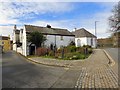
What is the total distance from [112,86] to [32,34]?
3199 centimetres

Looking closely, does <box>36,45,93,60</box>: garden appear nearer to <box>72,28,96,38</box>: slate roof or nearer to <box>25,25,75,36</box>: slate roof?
<box>25,25,75,36</box>: slate roof

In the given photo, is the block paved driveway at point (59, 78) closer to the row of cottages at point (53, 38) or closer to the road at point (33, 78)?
the road at point (33, 78)

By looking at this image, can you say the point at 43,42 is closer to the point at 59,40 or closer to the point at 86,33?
the point at 59,40

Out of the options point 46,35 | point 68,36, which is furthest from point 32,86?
point 68,36

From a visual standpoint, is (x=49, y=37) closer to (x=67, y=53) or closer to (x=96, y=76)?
(x=67, y=53)

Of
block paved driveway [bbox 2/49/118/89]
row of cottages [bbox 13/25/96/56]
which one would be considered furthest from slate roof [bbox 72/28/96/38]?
block paved driveway [bbox 2/49/118/89]

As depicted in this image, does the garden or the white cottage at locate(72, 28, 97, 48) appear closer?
the garden

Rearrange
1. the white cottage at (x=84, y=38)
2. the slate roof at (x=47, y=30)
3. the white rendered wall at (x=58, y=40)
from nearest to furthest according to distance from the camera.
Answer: the slate roof at (x=47, y=30), the white rendered wall at (x=58, y=40), the white cottage at (x=84, y=38)

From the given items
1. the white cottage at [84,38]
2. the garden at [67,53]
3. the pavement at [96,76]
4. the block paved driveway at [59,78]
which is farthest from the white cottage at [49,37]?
the block paved driveway at [59,78]

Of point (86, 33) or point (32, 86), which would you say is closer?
point (32, 86)

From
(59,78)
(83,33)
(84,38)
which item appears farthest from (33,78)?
(83,33)

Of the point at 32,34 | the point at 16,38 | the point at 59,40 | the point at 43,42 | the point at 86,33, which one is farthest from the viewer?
the point at 16,38

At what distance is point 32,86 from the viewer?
8.15m

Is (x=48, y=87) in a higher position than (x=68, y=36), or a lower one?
lower
